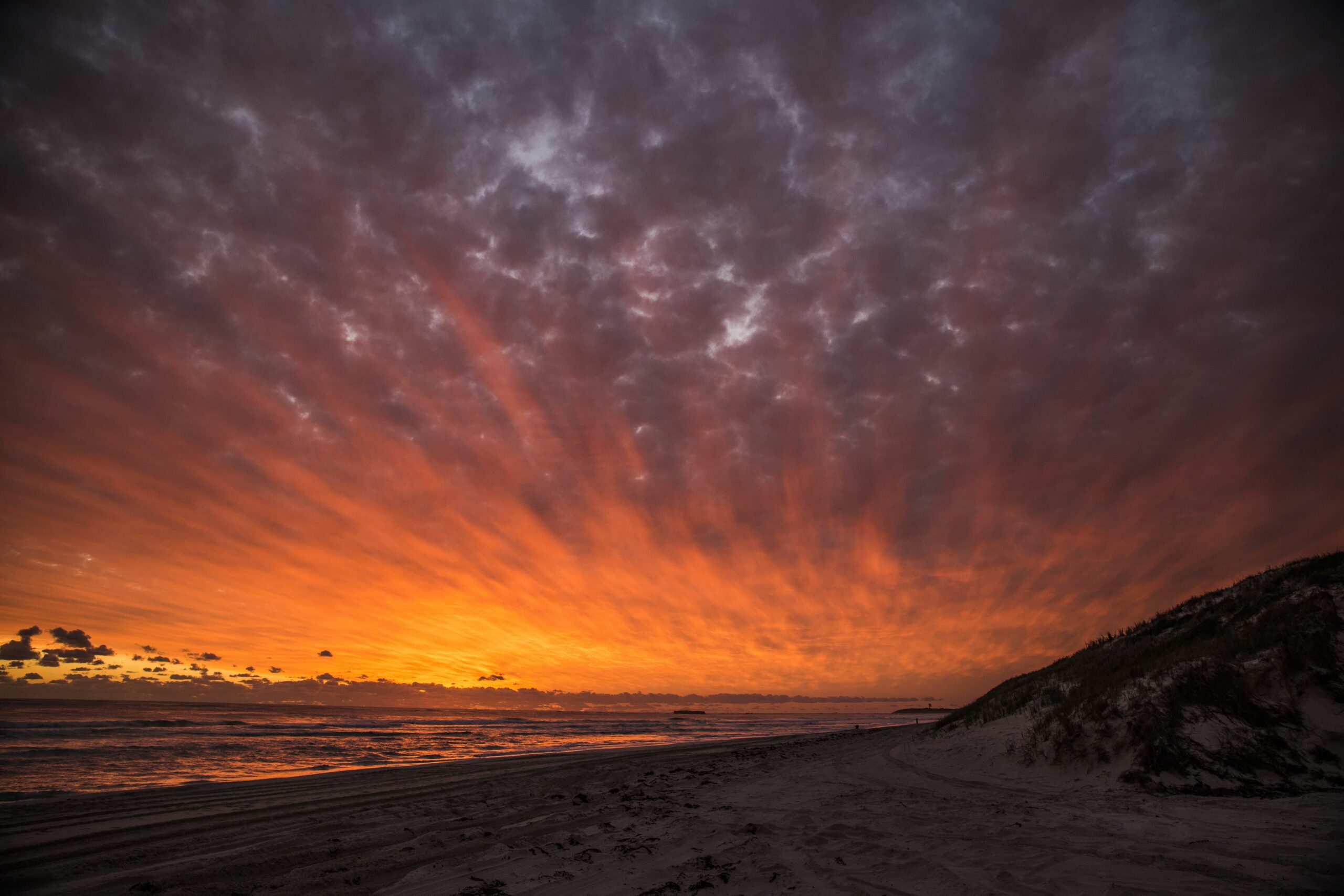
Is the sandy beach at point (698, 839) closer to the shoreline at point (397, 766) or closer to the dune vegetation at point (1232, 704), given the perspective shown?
the shoreline at point (397, 766)

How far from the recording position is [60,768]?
18891 millimetres

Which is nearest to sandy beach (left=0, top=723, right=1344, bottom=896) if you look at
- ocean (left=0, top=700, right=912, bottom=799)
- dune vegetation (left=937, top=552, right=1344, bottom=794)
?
dune vegetation (left=937, top=552, right=1344, bottom=794)

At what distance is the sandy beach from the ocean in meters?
5.52

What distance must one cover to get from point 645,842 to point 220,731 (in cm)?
4186

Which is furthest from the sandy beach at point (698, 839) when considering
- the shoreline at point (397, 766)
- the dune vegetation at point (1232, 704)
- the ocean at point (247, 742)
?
the ocean at point (247, 742)

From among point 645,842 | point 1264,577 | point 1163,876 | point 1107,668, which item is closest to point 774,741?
point 1107,668

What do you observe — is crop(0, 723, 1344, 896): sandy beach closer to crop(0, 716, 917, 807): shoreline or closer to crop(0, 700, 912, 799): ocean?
crop(0, 716, 917, 807): shoreline

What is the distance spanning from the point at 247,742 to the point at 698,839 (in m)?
32.5

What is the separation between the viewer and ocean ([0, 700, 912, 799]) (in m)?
18.0

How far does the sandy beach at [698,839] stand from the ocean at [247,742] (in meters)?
5.52

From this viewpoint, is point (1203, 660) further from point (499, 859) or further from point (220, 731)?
point (220, 731)

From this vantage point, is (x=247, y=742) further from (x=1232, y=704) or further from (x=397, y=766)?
(x=1232, y=704)

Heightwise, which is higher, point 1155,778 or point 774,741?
point 1155,778

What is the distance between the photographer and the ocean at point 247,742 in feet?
59.1
